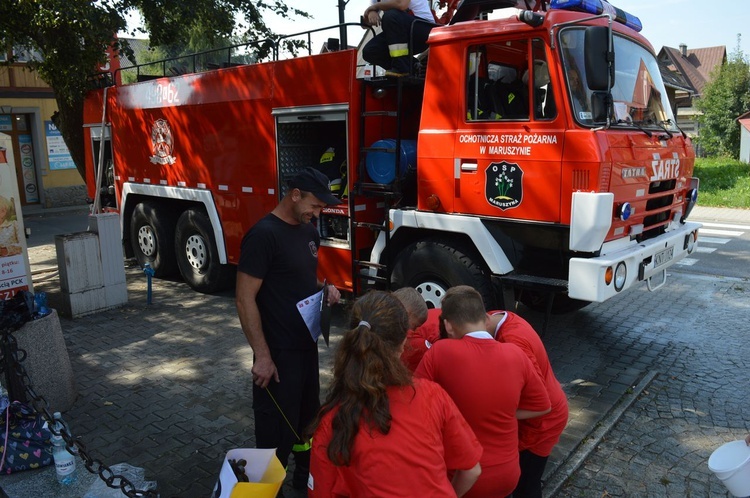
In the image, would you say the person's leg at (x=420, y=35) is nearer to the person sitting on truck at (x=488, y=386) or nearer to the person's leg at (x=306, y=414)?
the person's leg at (x=306, y=414)

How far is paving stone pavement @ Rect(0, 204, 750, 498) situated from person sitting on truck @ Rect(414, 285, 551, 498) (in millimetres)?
1225

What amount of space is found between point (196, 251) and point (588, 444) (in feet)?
18.1

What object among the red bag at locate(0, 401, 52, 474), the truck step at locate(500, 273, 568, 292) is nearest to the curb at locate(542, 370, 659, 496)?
the truck step at locate(500, 273, 568, 292)

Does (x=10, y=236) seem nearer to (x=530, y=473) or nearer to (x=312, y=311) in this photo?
(x=312, y=311)

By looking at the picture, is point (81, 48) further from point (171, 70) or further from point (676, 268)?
point (676, 268)

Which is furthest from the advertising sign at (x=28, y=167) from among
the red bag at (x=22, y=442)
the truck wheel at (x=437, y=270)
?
the red bag at (x=22, y=442)

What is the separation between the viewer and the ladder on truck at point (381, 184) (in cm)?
558

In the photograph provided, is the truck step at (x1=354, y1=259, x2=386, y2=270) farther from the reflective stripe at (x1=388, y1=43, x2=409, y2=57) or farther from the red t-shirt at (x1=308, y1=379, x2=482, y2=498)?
the red t-shirt at (x1=308, y1=379, x2=482, y2=498)

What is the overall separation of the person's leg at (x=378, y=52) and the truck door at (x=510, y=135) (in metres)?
0.86

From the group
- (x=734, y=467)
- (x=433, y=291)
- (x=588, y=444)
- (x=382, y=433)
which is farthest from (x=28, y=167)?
(x=734, y=467)

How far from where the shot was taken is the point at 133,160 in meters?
8.66

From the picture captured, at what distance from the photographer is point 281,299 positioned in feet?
10.7

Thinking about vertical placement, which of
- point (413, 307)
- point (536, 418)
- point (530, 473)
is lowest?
point (530, 473)

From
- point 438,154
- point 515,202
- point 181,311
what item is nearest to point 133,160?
point 181,311
